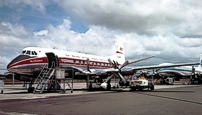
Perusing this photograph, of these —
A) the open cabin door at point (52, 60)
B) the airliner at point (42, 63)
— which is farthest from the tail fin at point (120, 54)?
the open cabin door at point (52, 60)

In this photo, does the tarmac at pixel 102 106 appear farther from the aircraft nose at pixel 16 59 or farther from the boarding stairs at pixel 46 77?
the aircraft nose at pixel 16 59

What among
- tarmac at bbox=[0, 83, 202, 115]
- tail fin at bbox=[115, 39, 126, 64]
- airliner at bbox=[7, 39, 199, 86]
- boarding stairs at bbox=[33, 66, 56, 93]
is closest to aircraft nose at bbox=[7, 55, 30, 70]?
airliner at bbox=[7, 39, 199, 86]

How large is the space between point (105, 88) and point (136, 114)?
63.6 feet

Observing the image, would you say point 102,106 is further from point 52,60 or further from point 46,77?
point 52,60

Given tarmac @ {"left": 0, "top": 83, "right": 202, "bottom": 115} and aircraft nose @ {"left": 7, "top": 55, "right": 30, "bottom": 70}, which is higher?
aircraft nose @ {"left": 7, "top": 55, "right": 30, "bottom": 70}

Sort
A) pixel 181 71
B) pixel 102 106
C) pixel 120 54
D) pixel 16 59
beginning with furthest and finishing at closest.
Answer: pixel 181 71, pixel 120 54, pixel 16 59, pixel 102 106

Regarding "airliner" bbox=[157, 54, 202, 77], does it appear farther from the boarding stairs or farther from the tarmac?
the tarmac

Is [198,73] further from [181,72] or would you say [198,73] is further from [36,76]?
[36,76]

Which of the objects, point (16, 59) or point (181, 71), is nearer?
point (16, 59)

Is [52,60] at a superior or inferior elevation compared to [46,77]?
superior

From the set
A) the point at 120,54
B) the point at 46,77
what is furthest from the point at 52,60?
the point at 120,54

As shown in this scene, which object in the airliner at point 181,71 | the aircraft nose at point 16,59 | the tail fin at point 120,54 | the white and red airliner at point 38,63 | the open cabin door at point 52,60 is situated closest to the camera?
the aircraft nose at point 16,59

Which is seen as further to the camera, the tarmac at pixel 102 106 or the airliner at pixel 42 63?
the airliner at pixel 42 63

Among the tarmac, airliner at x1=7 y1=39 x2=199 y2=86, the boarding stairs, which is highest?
airliner at x1=7 y1=39 x2=199 y2=86
